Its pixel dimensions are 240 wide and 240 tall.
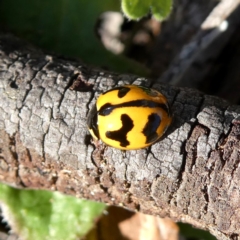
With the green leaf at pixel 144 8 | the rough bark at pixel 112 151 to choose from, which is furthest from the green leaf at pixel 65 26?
the rough bark at pixel 112 151

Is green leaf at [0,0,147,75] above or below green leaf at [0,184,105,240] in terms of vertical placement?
above

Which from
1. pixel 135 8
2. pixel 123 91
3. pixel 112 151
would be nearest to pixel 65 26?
pixel 135 8

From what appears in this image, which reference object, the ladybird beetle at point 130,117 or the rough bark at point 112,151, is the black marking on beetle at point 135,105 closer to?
the ladybird beetle at point 130,117

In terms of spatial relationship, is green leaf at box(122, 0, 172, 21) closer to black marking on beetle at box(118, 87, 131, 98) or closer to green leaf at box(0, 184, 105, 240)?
black marking on beetle at box(118, 87, 131, 98)

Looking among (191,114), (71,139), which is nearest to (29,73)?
(71,139)

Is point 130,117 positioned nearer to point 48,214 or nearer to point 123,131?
point 123,131

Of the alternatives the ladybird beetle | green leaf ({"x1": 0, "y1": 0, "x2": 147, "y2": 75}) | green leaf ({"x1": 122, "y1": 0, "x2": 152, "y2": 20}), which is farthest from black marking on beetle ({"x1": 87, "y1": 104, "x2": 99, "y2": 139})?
green leaf ({"x1": 0, "y1": 0, "x2": 147, "y2": 75})
